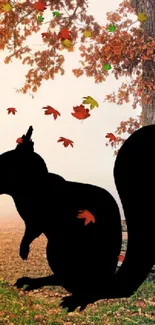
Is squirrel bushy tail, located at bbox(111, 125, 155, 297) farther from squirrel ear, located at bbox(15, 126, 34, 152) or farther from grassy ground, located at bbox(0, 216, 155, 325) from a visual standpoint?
grassy ground, located at bbox(0, 216, 155, 325)

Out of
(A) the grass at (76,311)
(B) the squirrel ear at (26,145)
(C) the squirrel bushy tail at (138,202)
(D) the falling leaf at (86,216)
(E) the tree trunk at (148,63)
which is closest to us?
(C) the squirrel bushy tail at (138,202)

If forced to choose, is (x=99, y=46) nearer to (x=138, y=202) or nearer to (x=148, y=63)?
(x=148, y=63)

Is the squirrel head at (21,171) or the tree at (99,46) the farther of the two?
the tree at (99,46)

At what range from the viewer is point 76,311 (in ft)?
25.4

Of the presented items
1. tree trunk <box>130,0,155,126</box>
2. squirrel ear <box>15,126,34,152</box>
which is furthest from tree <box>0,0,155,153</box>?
squirrel ear <box>15,126,34,152</box>

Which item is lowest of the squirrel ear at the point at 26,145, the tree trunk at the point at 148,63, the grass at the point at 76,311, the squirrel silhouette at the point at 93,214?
the grass at the point at 76,311

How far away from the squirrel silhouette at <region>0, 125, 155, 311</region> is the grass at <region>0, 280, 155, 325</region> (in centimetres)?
492

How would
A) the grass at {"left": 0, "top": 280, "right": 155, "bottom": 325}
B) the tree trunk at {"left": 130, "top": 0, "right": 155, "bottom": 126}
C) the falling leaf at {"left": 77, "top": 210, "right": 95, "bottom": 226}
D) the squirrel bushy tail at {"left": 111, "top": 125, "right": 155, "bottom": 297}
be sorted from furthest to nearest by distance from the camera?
1. the tree trunk at {"left": 130, "top": 0, "right": 155, "bottom": 126}
2. the grass at {"left": 0, "top": 280, "right": 155, "bottom": 325}
3. the falling leaf at {"left": 77, "top": 210, "right": 95, "bottom": 226}
4. the squirrel bushy tail at {"left": 111, "top": 125, "right": 155, "bottom": 297}

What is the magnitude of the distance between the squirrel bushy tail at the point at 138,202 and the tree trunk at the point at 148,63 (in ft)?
23.0

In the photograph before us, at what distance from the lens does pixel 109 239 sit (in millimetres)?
2594

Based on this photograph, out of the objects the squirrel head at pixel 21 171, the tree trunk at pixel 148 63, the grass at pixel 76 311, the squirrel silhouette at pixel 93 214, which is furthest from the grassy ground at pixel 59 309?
the squirrel head at pixel 21 171

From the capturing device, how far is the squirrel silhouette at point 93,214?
2.48m

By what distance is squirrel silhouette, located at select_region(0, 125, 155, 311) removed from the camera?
2.48 metres

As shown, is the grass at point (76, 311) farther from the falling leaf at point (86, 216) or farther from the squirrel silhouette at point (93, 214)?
the falling leaf at point (86, 216)
